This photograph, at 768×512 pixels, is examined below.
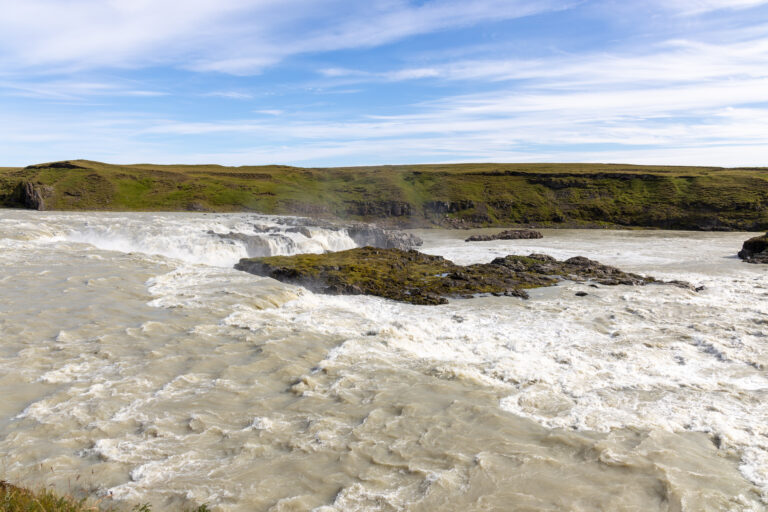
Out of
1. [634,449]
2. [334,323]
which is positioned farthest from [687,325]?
[334,323]

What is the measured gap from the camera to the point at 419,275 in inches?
1195

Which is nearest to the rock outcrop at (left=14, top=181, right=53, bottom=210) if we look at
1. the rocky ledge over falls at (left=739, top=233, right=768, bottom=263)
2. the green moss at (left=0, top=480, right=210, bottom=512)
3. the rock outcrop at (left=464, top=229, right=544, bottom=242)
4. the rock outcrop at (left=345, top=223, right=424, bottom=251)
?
the rock outcrop at (left=345, top=223, right=424, bottom=251)

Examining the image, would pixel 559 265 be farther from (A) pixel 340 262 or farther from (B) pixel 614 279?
(A) pixel 340 262

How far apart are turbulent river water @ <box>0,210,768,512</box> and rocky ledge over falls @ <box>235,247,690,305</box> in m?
2.25

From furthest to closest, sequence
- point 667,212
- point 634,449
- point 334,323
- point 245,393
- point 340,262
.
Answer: point 667,212 → point 340,262 → point 334,323 → point 245,393 → point 634,449

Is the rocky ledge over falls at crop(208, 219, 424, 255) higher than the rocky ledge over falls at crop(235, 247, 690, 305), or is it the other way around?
the rocky ledge over falls at crop(208, 219, 424, 255)

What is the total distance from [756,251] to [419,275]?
2994cm

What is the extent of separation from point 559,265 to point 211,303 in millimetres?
24153

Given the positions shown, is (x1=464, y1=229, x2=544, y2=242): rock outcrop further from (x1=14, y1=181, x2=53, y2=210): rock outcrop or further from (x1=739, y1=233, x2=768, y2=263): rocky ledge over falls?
(x1=14, y1=181, x2=53, y2=210): rock outcrop

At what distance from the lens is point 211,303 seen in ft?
66.5

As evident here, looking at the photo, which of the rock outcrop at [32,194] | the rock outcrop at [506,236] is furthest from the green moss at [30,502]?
the rock outcrop at [32,194]

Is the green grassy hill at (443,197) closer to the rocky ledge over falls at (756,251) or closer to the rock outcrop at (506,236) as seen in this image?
the rock outcrop at (506,236)

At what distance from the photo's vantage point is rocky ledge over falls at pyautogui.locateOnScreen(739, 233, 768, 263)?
38.8 m

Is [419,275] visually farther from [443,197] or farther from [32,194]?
[32,194]
